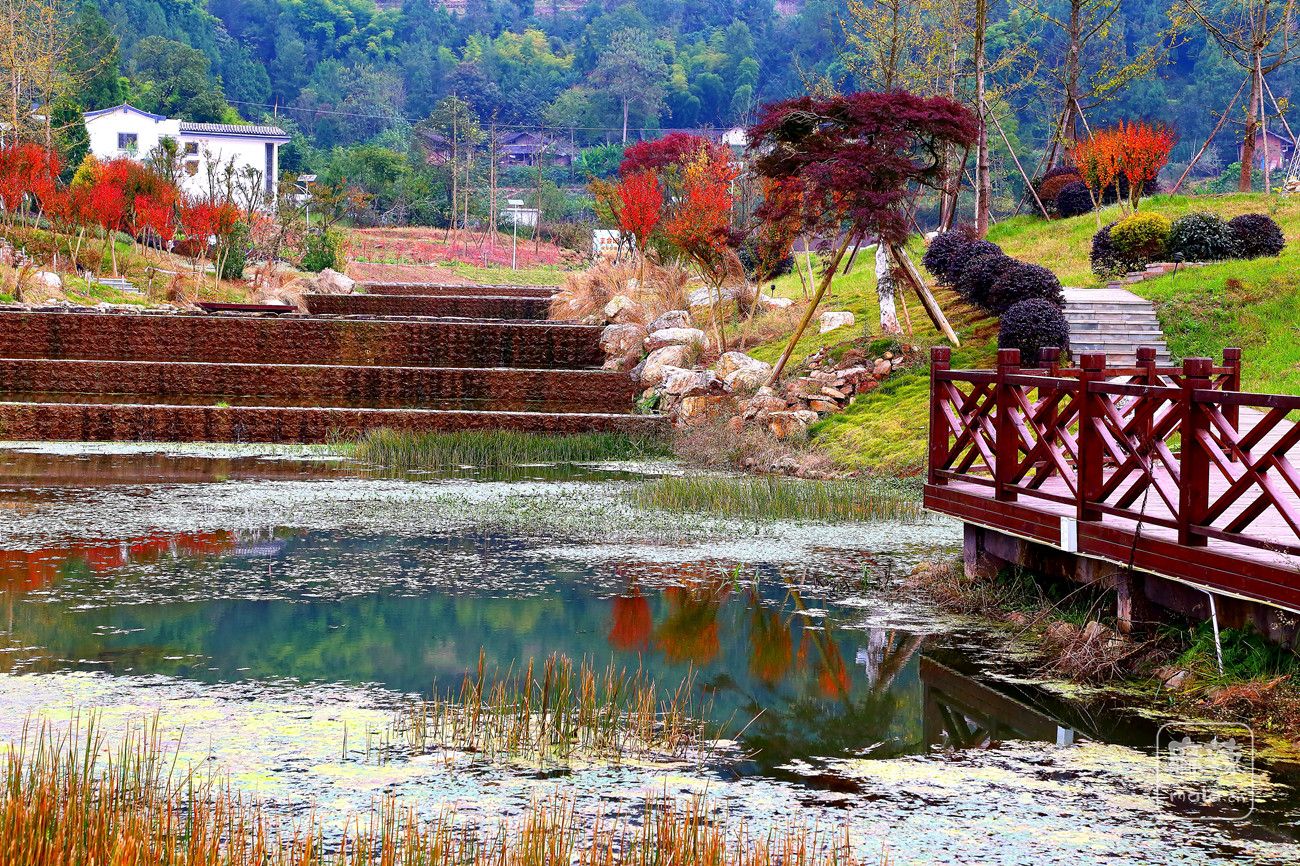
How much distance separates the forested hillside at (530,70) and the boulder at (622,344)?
31614mm

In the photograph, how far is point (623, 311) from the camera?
25.0 metres

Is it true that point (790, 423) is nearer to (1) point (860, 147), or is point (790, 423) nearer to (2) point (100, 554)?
(1) point (860, 147)

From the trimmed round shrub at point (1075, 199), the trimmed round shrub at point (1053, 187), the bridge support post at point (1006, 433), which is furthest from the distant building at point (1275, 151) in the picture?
the bridge support post at point (1006, 433)

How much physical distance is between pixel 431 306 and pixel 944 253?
1438 centimetres

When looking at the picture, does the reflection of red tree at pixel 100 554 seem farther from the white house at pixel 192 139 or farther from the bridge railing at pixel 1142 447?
the white house at pixel 192 139

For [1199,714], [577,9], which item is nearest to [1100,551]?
[1199,714]

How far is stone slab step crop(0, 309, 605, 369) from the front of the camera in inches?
904

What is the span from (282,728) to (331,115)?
252ft

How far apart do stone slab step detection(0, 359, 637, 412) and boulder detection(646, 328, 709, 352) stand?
1.14 meters

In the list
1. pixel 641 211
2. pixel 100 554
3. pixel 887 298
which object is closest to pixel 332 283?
pixel 641 211

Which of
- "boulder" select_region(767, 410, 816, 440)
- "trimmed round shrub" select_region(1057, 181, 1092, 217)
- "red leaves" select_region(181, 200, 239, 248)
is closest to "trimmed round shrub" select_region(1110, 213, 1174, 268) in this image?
"boulder" select_region(767, 410, 816, 440)

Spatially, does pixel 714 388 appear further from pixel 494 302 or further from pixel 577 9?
pixel 577 9

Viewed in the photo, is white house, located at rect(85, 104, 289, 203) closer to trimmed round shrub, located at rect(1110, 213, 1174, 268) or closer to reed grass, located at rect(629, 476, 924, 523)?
trimmed round shrub, located at rect(1110, 213, 1174, 268)

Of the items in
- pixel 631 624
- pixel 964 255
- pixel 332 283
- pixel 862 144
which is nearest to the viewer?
pixel 631 624
